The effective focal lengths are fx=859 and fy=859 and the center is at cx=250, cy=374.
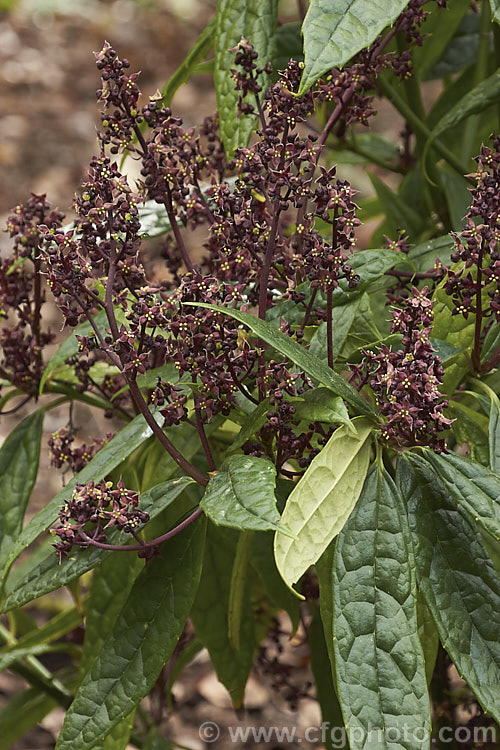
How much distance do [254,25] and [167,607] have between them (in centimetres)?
66

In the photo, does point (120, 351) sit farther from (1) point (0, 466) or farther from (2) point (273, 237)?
(1) point (0, 466)

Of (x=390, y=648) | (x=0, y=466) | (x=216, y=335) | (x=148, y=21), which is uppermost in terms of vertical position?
(x=148, y=21)

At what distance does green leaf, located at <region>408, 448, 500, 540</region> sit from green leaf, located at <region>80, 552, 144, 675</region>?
41 cm

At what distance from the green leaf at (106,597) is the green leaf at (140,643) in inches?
7.1

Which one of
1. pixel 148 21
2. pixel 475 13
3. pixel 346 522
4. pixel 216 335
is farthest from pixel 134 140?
pixel 148 21

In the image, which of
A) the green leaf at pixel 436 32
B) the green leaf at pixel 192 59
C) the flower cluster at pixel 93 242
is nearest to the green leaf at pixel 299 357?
the flower cluster at pixel 93 242

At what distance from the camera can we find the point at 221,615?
1159 millimetres

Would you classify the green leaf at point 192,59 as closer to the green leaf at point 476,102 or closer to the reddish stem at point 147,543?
the green leaf at point 476,102

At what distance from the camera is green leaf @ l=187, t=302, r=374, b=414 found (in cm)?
69

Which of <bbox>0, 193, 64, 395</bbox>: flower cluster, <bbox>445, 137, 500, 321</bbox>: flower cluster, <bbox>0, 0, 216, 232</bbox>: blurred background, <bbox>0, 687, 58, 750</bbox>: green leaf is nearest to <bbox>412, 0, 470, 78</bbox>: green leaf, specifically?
<bbox>445, 137, 500, 321</bbox>: flower cluster

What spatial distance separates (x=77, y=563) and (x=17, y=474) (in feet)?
1.18

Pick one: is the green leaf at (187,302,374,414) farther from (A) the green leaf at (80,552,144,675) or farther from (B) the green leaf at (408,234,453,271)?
(A) the green leaf at (80,552,144,675)

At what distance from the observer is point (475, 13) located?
140 centimetres

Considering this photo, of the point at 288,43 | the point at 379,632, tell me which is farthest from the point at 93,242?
the point at 288,43
